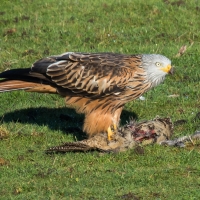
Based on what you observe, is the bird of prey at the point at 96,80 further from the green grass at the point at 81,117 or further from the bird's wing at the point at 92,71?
the green grass at the point at 81,117

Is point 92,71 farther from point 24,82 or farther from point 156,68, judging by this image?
point 24,82

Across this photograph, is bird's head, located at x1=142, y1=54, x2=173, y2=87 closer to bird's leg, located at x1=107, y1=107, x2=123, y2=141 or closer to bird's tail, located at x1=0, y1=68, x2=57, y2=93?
bird's leg, located at x1=107, y1=107, x2=123, y2=141

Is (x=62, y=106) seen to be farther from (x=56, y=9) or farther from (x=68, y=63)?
(x=56, y=9)

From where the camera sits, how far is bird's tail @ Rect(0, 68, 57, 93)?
1026cm

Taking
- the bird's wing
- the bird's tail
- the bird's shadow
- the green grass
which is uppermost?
the bird's wing

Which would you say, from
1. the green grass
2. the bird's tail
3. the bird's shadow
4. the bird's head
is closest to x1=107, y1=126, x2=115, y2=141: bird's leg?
the green grass

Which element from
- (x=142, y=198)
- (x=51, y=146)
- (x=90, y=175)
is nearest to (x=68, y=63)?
(x=51, y=146)

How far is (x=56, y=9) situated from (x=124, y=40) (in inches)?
93.7

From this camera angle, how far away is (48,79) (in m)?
10.3

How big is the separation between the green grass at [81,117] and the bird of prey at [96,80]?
556 mm

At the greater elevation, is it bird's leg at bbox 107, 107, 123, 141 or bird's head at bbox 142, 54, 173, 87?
bird's head at bbox 142, 54, 173, 87

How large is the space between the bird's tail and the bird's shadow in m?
0.73

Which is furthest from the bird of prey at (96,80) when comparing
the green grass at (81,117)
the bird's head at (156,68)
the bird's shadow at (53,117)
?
the bird's shadow at (53,117)

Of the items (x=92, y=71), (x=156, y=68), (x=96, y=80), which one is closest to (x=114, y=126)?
(x=96, y=80)
